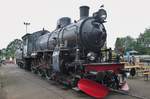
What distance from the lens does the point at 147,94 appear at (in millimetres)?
10820

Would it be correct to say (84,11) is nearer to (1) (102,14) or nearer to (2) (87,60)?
(1) (102,14)

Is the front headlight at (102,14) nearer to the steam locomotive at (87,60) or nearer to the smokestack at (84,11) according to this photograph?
the steam locomotive at (87,60)

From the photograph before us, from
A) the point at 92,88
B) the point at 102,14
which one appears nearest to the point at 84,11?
the point at 102,14

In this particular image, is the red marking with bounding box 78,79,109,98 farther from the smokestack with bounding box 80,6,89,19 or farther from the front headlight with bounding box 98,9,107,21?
the smokestack with bounding box 80,6,89,19

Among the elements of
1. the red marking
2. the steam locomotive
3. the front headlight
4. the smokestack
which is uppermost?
the smokestack

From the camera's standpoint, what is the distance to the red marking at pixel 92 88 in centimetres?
1039

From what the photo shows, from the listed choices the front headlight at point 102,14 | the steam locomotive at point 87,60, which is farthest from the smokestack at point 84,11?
the front headlight at point 102,14

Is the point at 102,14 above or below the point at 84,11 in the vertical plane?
below

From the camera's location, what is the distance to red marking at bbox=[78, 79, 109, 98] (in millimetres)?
10389

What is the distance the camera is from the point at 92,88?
415 inches

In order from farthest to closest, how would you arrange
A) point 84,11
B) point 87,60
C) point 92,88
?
point 84,11, point 87,60, point 92,88

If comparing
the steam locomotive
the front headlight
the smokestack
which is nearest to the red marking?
the steam locomotive

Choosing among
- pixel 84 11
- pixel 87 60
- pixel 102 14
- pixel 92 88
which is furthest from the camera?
pixel 84 11

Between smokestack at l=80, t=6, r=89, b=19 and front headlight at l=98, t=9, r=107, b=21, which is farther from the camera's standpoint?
smokestack at l=80, t=6, r=89, b=19
